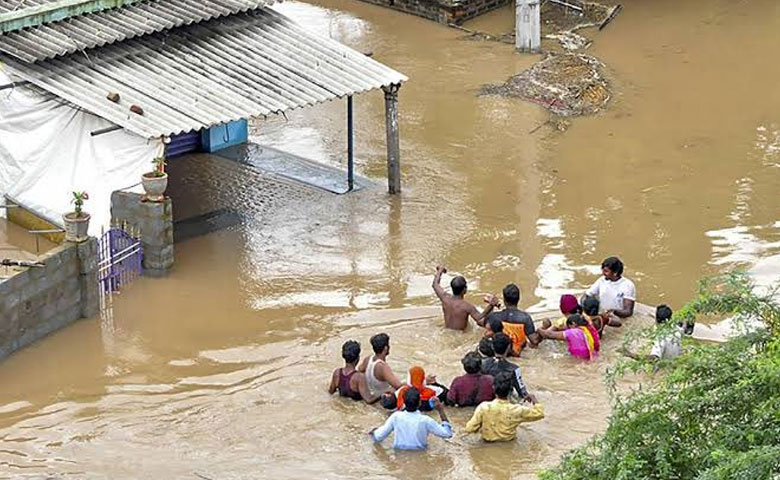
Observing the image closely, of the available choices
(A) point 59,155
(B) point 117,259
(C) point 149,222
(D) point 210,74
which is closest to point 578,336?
(C) point 149,222

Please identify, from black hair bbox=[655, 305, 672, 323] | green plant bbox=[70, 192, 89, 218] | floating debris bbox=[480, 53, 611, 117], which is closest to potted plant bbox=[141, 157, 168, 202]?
green plant bbox=[70, 192, 89, 218]

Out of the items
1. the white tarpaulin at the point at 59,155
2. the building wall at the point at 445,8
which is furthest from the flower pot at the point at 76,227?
the building wall at the point at 445,8

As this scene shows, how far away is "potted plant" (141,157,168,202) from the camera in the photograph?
54.0ft

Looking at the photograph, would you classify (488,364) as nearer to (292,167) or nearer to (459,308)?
(459,308)

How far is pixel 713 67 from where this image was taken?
24625 millimetres

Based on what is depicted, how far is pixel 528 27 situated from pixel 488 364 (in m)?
12.3

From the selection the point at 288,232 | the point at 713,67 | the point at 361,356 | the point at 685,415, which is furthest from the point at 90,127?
the point at 713,67

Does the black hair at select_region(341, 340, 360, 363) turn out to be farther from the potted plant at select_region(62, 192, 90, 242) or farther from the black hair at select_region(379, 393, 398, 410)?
the potted plant at select_region(62, 192, 90, 242)

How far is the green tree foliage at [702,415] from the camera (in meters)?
8.66

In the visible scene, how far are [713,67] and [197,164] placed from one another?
892 centimetres

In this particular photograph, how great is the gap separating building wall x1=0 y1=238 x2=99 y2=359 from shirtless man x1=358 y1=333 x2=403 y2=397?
3541 mm

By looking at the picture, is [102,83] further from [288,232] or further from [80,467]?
[80,467]

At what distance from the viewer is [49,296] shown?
15312 millimetres

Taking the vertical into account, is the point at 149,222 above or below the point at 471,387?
above
